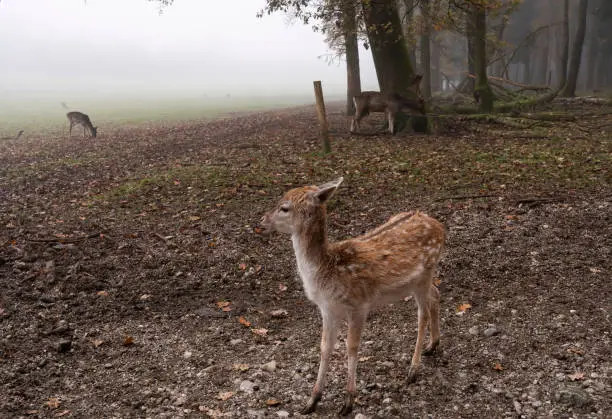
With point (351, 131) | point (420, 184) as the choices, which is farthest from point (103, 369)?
point (351, 131)

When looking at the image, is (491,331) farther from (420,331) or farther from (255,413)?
(255,413)

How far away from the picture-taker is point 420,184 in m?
11.1

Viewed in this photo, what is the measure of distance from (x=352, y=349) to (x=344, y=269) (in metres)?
0.74

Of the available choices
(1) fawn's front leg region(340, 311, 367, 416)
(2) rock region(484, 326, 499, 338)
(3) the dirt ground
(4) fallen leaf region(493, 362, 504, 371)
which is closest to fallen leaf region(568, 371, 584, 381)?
(3) the dirt ground

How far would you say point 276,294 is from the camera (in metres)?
7.18

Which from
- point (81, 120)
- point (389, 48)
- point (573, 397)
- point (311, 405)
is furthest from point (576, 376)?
point (81, 120)

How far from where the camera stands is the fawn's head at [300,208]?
15.1 feet

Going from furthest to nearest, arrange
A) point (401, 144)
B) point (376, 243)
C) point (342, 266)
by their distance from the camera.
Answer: point (401, 144) → point (376, 243) → point (342, 266)

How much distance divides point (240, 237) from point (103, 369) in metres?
3.73

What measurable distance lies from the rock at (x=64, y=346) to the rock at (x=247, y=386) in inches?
89.2

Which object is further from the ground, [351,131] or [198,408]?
[351,131]

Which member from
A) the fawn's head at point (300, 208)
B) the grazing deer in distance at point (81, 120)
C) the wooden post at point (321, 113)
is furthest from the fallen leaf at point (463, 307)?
the grazing deer in distance at point (81, 120)

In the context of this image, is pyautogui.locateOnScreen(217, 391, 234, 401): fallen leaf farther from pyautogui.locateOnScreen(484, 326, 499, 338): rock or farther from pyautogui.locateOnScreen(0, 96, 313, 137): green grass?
pyautogui.locateOnScreen(0, 96, 313, 137): green grass

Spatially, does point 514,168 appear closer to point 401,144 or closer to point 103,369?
point 401,144
